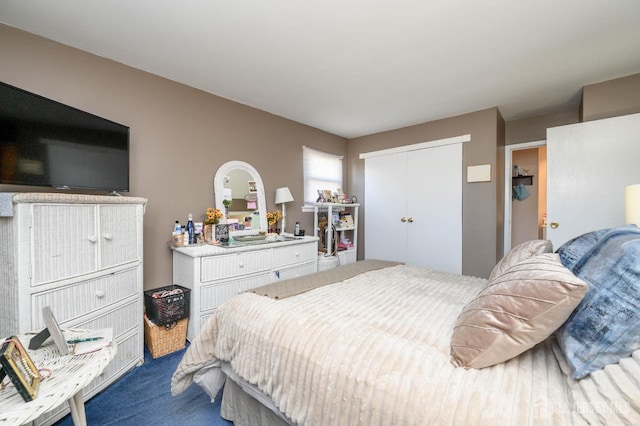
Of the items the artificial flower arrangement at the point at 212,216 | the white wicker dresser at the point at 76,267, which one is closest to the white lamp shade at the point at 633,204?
the artificial flower arrangement at the point at 212,216

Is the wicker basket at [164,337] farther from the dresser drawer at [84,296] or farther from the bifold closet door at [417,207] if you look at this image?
the bifold closet door at [417,207]

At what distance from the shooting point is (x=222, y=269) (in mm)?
2289

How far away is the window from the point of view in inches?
151

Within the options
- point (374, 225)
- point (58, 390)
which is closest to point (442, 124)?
point (374, 225)

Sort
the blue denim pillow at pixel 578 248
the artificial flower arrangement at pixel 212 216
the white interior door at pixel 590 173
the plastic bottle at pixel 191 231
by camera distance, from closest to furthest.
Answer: the blue denim pillow at pixel 578 248
the white interior door at pixel 590 173
the plastic bottle at pixel 191 231
the artificial flower arrangement at pixel 212 216

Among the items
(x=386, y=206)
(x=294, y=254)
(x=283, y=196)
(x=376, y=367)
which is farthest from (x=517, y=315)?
(x=386, y=206)

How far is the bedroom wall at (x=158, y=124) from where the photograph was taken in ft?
6.07

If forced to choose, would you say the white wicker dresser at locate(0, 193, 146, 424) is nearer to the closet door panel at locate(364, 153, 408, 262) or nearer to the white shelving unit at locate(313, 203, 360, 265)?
the white shelving unit at locate(313, 203, 360, 265)

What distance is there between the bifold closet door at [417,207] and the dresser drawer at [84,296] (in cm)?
323

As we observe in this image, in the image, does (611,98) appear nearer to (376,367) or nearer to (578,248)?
(578,248)

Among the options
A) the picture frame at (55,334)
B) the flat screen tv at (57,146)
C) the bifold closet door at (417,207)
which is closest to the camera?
the picture frame at (55,334)

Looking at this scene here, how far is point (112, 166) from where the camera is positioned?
1.93 meters

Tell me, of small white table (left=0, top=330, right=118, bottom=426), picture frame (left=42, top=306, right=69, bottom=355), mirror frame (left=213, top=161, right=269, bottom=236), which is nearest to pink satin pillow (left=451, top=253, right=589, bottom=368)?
small white table (left=0, top=330, right=118, bottom=426)

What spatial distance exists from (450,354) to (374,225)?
11.0 feet
